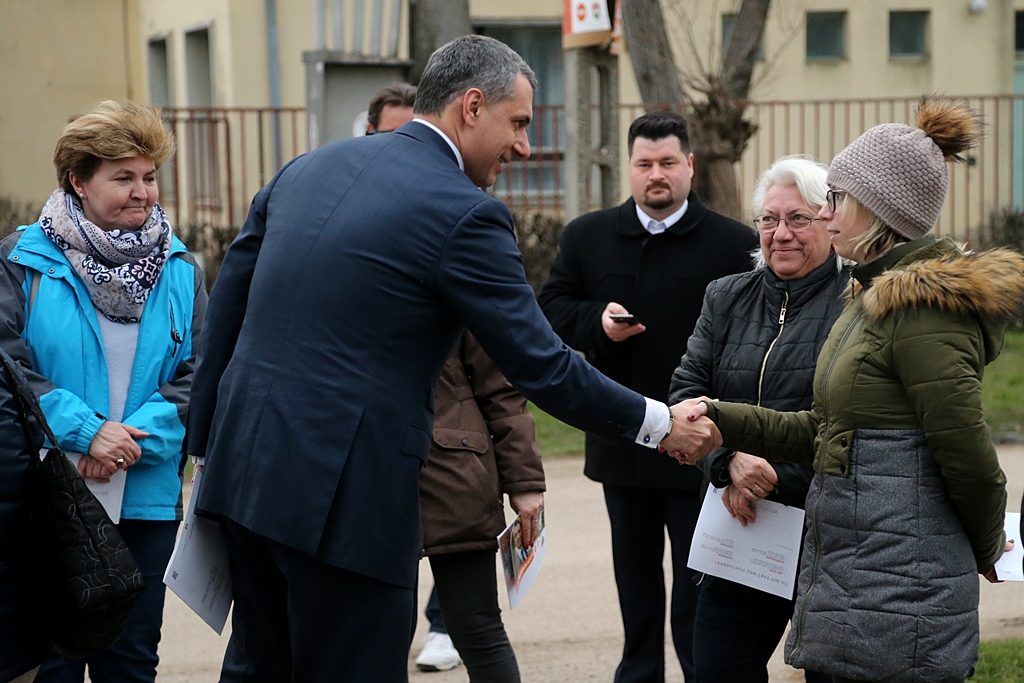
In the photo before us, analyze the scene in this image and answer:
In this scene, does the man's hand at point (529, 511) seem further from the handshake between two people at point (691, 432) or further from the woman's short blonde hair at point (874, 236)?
the woman's short blonde hair at point (874, 236)

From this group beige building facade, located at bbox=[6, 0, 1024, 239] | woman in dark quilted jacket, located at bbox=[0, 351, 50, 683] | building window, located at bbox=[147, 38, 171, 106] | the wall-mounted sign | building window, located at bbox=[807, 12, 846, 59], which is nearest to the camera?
woman in dark quilted jacket, located at bbox=[0, 351, 50, 683]

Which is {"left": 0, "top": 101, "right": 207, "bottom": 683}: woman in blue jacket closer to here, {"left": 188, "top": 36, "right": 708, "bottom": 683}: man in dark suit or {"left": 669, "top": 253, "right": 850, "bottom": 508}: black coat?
{"left": 188, "top": 36, "right": 708, "bottom": 683}: man in dark suit

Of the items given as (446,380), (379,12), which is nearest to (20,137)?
(379,12)

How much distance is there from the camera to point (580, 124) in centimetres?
909

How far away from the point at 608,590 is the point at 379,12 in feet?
22.0

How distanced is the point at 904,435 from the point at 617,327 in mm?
1573

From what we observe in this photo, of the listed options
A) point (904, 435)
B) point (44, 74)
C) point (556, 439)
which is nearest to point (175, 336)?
point (904, 435)

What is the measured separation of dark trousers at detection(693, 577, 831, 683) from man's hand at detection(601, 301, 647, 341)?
3.42 ft

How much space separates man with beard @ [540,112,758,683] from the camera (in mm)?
4230

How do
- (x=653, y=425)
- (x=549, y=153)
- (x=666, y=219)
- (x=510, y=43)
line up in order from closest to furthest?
(x=653, y=425), (x=666, y=219), (x=549, y=153), (x=510, y=43)

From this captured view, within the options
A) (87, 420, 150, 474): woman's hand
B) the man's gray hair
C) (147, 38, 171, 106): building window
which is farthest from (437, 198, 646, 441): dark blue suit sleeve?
(147, 38, 171, 106): building window

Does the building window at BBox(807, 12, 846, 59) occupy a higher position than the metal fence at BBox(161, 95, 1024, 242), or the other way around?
the building window at BBox(807, 12, 846, 59)

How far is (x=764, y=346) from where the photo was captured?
3629mm

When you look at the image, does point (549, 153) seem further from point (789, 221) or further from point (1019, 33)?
point (789, 221)
